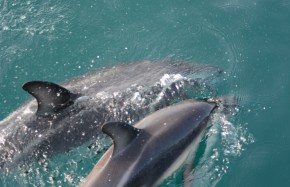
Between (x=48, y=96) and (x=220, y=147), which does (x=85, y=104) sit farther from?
(x=220, y=147)

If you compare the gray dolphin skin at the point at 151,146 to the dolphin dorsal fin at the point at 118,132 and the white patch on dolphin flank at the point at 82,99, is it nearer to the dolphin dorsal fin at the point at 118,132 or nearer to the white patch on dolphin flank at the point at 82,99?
the dolphin dorsal fin at the point at 118,132

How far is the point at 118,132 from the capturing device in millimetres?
7312

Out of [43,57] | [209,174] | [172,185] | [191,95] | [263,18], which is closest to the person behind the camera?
[172,185]

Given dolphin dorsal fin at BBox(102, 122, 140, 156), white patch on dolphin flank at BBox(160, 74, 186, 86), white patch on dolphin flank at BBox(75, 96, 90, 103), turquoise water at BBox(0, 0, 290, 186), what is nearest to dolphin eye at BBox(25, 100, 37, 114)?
white patch on dolphin flank at BBox(75, 96, 90, 103)

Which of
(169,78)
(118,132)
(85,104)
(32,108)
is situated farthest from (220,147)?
(32,108)

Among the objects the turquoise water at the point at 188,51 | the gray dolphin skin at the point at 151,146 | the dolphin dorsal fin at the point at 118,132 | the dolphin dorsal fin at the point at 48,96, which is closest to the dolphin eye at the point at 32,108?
the dolphin dorsal fin at the point at 48,96

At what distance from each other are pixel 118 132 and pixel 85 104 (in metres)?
2.34

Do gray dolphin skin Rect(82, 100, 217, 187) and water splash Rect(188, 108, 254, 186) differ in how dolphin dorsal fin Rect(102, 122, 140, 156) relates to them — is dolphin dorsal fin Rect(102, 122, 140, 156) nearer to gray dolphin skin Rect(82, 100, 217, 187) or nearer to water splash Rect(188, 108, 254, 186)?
gray dolphin skin Rect(82, 100, 217, 187)

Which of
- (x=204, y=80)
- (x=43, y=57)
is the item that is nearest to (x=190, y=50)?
(x=204, y=80)

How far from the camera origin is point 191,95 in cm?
1043

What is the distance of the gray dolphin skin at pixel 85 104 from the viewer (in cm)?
889

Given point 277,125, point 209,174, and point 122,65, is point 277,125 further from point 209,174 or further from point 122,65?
point 122,65

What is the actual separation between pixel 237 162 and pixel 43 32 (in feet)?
20.1

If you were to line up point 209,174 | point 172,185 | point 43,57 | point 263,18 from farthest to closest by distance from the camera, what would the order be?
point 263,18 → point 43,57 → point 209,174 → point 172,185
